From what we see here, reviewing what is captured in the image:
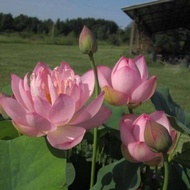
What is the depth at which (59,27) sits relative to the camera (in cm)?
3656

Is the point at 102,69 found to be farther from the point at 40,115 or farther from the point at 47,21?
the point at 47,21

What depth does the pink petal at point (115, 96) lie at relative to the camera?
18.3 inches

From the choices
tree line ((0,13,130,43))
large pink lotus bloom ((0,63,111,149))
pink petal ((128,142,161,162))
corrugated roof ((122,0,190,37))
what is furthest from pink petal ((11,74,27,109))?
tree line ((0,13,130,43))

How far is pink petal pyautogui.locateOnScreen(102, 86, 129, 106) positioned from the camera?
1.52 feet

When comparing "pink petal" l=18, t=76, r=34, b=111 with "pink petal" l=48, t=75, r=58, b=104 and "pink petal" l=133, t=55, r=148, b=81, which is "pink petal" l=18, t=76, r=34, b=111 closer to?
"pink petal" l=48, t=75, r=58, b=104

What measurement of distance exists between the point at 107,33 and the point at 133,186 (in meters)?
33.3

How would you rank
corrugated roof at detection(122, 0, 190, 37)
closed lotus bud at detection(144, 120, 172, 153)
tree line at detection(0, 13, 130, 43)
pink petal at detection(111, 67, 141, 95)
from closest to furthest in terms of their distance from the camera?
closed lotus bud at detection(144, 120, 172, 153) → pink petal at detection(111, 67, 141, 95) → corrugated roof at detection(122, 0, 190, 37) → tree line at detection(0, 13, 130, 43)

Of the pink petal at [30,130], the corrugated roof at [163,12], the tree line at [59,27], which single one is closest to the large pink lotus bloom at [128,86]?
the pink petal at [30,130]

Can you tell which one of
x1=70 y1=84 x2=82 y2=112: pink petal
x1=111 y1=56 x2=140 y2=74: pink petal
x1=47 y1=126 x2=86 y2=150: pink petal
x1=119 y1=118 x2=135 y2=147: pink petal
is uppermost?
x1=111 y1=56 x2=140 y2=74: pink petal

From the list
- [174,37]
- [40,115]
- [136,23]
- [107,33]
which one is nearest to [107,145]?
[40,115]

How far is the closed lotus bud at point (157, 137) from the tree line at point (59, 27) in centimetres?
2962

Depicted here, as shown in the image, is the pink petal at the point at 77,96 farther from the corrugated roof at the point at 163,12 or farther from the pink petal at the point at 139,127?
the corrugated roof at the point at 163,12

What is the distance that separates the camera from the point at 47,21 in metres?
36.6

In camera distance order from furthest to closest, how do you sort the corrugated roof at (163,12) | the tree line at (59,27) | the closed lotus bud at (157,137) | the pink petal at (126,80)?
the tree line at (59,27) < the corrugated roof at (163,12) < the pink petal at (126,80) < the closed lotus bud at (157,137)
